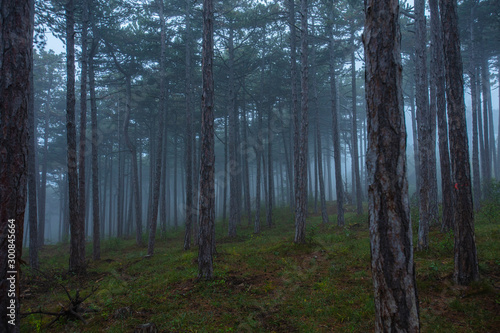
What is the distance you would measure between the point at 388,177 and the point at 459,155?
155 inches

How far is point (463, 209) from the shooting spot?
6.07 meters

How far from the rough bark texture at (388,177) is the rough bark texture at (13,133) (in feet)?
16.7

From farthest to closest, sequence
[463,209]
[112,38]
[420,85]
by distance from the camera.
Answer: [112,38] → [420,85] → [463,209]

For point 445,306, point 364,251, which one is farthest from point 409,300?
point 364,251

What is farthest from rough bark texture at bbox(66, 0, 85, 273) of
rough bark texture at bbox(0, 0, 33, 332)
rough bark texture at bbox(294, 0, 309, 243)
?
rough bark texture at bbox(294, 0, 309, 243)

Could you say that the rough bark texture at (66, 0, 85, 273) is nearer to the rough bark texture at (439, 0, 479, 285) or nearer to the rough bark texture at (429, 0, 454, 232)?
the rough bark texture at (439, 0, 479, 285)

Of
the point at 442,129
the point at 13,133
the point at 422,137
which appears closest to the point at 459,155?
the point at 422,137

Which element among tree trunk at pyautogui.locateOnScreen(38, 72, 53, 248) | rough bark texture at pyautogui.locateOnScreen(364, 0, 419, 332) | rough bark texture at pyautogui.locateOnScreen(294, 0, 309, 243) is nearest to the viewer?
rough bark texture at pyautogui.locateOnScreen(364, 0, 419, 332)

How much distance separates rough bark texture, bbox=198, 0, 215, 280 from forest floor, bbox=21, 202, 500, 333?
65cm

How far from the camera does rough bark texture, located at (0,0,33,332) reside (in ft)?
13.9

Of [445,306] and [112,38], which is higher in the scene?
[112,38]

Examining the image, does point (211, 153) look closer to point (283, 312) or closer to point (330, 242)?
point (283, 312)

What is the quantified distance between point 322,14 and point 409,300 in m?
19.7

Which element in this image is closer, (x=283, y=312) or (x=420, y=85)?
(x=283, y=312)
